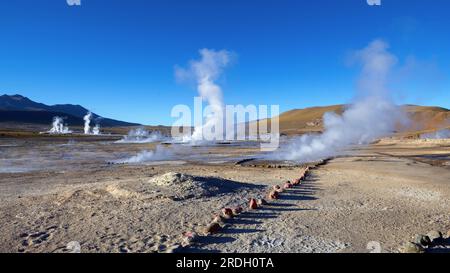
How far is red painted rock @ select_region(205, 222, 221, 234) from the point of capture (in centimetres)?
866

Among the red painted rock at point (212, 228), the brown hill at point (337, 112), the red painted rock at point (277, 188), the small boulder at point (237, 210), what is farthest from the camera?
the brown hill at point (337, 112)

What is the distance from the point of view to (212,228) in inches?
343

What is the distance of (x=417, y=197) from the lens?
41.5ft

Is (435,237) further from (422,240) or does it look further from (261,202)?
(261,202)

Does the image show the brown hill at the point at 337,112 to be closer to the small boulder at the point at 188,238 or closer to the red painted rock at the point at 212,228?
the red painted rock at the point at 212,228

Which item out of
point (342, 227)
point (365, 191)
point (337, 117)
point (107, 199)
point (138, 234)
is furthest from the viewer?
point (337, 117)

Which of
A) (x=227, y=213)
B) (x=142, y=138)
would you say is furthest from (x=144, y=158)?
(x=142, y=138)

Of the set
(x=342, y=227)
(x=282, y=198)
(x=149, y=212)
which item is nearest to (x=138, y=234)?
(x=149, y=212)

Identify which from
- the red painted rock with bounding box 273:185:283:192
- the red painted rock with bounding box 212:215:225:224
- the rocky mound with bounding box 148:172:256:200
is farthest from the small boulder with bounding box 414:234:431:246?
A: the rocky mound with bounding box 148:172:256:200

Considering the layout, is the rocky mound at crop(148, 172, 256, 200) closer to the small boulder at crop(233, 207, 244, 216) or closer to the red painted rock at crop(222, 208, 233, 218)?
the small boulder at crop(233, 207, 244, 216)

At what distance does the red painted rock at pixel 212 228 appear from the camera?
8656 millimetres

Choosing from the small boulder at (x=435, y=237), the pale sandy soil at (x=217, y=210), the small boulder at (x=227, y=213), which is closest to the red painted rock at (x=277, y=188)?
the pale sandy soil at (x=217, y=210)
